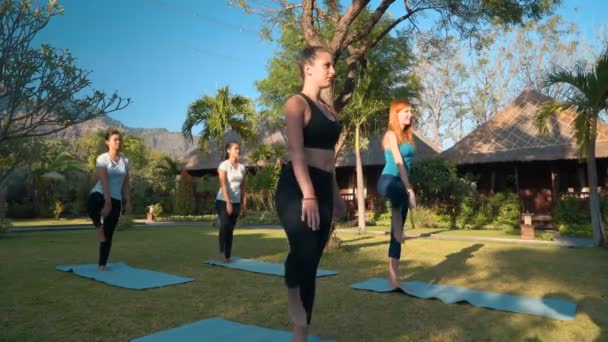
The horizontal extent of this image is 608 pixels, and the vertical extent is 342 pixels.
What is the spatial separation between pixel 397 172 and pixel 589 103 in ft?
20.7

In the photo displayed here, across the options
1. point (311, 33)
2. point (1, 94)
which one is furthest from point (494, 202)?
point (1, 94)

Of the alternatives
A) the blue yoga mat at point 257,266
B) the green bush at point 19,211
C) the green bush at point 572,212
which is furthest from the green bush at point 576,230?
the green bush at point 19,211

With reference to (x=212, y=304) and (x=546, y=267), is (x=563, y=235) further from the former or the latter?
(x=212, y=304)

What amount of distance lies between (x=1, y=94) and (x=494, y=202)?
568 inches

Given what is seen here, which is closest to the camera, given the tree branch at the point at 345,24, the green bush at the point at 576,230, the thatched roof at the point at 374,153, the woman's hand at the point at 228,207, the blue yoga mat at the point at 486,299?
the blue yoga mat at the point at 486,299

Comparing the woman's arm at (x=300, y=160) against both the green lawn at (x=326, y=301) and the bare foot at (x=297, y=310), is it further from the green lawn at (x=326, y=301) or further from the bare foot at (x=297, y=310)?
the green lawn at (x=326, y=301)

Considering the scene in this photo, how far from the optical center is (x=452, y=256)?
7332 millimetres

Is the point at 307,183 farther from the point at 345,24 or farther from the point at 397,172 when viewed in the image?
the point at 345,24

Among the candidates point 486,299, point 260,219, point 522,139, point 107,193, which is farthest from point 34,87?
point 522,139

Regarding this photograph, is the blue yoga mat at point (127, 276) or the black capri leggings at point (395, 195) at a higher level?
the black capri leggings at point (395, 195)

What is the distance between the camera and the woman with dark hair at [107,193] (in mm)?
5313

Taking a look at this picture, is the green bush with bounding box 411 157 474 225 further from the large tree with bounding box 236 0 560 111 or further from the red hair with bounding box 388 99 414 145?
the red hair with bounding box 388 99 414 145

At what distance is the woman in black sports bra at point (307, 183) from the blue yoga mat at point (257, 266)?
2.86 m

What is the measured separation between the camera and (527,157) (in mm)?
14820
